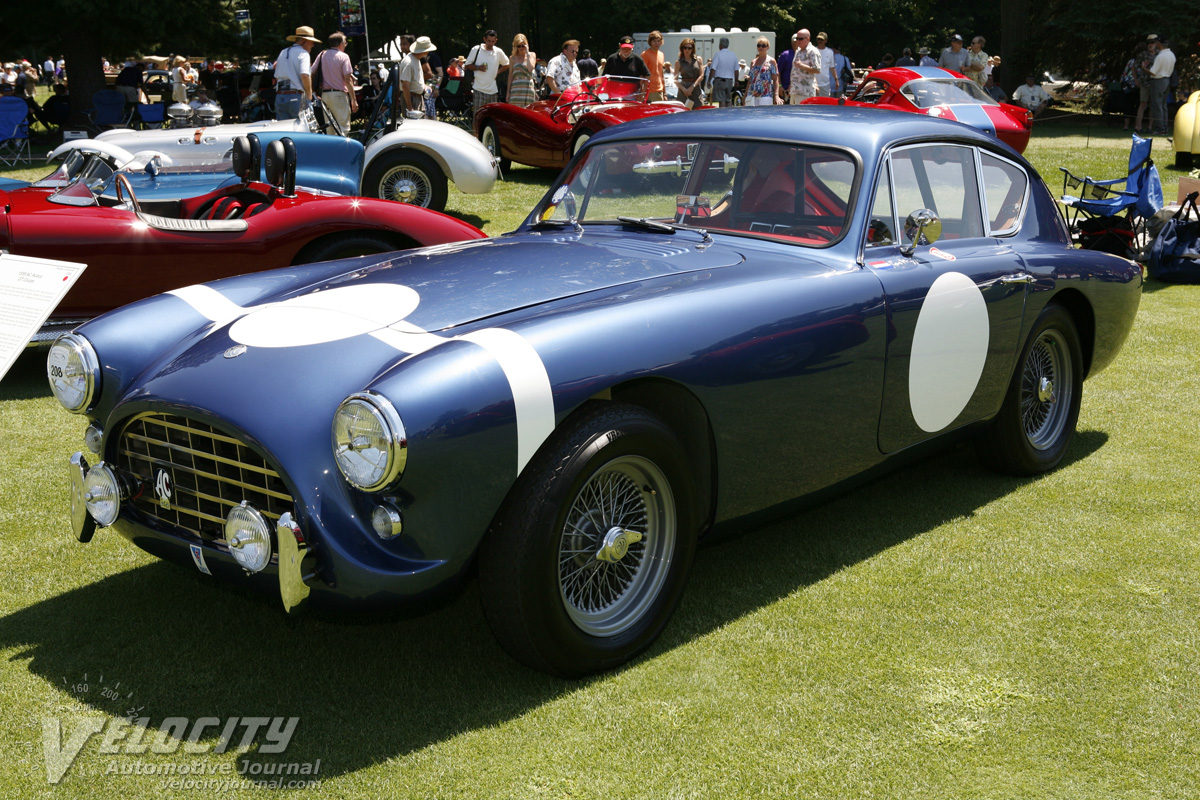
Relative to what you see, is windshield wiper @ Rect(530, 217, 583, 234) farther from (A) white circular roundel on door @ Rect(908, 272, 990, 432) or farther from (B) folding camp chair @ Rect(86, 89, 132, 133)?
(B) folding camp chair @ Rect(86, 89, 132, 133)

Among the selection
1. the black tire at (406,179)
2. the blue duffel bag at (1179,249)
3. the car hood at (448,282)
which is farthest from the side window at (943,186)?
the black tire at (406,179)

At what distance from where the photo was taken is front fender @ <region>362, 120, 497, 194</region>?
1054 centimetres

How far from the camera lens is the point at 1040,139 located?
19.8 m

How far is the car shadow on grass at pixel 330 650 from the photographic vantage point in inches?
116

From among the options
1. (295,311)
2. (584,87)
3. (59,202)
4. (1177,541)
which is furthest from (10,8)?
(1177,541)

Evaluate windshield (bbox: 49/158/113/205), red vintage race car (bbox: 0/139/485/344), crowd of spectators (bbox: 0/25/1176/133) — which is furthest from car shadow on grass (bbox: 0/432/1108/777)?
crowd of spectators (bbox: 0/25/1176/133)

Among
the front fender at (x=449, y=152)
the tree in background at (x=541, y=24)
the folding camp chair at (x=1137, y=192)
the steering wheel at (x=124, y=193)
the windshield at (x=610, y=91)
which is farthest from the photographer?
the tree in background at (x=541, y=24)

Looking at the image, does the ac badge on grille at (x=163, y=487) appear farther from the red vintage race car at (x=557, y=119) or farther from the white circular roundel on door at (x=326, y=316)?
the red vintage race car at (x=557, y=119)

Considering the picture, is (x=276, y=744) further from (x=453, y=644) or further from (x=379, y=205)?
(x=379, y=205)

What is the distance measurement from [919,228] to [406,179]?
7580 millimetres

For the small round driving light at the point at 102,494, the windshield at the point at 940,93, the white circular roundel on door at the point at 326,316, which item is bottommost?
the small round driving light at the point at 102,494

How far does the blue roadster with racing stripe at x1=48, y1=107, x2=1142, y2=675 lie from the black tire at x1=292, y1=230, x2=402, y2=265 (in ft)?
8.07

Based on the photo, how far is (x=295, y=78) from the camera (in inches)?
486

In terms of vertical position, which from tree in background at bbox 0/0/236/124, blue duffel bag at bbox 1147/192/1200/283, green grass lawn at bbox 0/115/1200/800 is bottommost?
green grass lawn at bbox 0/115/1200/800
